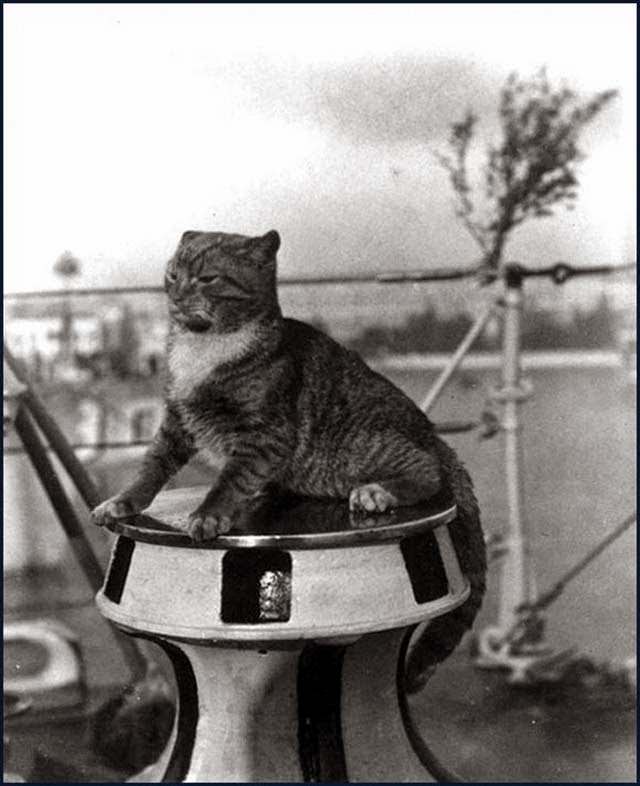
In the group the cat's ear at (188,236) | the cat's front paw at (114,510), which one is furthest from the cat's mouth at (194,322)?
the cat's front paw at (114,510)

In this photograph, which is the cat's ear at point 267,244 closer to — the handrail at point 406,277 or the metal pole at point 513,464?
the handrail at point 406,277

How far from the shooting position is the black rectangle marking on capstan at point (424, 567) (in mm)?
1674

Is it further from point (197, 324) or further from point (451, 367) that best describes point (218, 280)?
point (451, 367)

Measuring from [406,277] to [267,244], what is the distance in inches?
38.8

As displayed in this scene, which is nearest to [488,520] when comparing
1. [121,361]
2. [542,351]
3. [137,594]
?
[542,351]

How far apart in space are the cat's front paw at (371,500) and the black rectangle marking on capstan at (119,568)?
36 cm

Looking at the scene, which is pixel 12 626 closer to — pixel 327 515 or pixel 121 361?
pixel 121 361

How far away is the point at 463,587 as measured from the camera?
1813 millimetres

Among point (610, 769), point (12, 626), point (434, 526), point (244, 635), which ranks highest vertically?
point (434, 526)

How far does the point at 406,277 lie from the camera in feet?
9.06

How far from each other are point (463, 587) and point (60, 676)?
188 centimetres

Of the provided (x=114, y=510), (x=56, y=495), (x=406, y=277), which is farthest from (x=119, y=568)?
(x=406, y=277)

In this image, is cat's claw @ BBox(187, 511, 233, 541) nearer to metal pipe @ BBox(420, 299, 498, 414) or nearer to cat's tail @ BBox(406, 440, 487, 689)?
cat's tail @ BBox(406, 440, 487, 689)

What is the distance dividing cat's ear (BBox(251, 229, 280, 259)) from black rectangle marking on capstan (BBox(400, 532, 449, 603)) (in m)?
0.53
